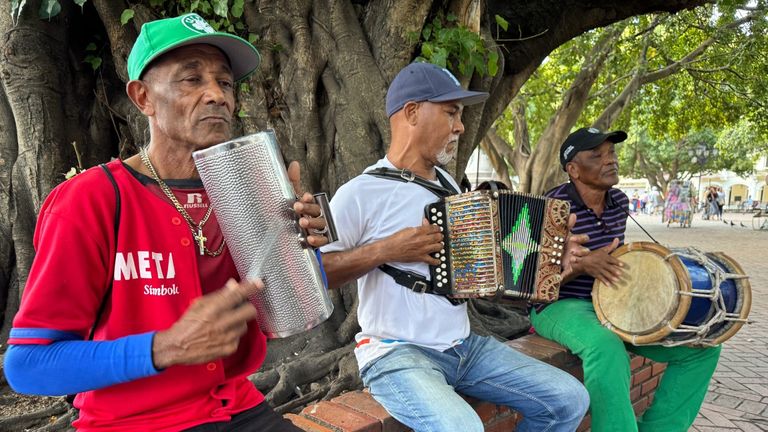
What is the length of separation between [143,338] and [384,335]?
123 centimetres

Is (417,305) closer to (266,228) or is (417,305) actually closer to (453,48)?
(266,228)

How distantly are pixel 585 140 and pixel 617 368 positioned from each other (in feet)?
5.05

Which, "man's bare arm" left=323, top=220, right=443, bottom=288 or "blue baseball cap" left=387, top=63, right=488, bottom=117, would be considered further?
"blue baseball cap" left=387, top=63, right=488, bottom=117

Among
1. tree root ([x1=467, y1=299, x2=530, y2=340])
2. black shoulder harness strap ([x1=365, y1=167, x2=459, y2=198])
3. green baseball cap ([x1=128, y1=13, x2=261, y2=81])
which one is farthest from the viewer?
tree root ([x1=467, y1=299, x2=530, y2=340])

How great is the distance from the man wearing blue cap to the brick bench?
0.09 meters

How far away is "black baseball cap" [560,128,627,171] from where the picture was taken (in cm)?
338

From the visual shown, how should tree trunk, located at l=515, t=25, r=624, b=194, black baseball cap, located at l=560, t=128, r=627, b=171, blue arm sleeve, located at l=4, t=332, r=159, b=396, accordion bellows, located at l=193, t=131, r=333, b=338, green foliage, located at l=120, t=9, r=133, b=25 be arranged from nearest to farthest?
blue arm sleeve, located at l=4, t=332, r=159, b=396
accordion bellows, located at l=193, t=131, r=333, b=338
black baseball cap, located at l=560, t=128, r=627, b=171
green foliage, located at l=120, t=9, r=133, b=25
tree trunk, located at l=515, t=25, r=624, b=194

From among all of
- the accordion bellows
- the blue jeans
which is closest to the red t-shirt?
the accordion bellows

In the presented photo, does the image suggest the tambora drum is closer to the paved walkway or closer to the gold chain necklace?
the paved walkway

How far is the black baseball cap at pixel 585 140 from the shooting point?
338cm

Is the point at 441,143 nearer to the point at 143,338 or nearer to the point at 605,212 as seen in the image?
the point at 605,212

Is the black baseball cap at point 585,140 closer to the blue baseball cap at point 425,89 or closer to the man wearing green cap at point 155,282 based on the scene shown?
the blue baseball cap at point 425,89

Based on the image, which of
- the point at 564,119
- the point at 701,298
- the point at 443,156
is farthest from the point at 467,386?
the point at 564,119

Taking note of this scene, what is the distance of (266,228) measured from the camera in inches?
54.9
